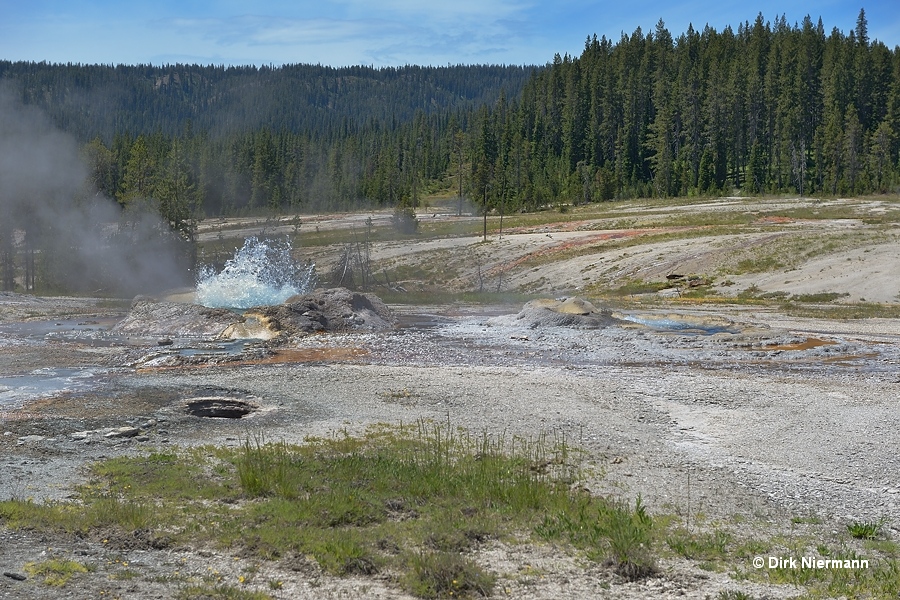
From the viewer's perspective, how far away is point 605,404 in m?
20.3

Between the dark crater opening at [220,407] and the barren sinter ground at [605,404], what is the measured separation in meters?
0.43

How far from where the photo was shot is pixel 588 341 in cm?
3125

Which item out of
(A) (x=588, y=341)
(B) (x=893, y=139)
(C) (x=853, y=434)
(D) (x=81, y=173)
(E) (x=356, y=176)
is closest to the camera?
(C) (x=853, y=434)

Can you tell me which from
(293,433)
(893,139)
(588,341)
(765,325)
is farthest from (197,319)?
(893,139)

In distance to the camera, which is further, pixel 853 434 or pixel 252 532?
pixel 853 434

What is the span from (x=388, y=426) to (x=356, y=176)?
5970 inches

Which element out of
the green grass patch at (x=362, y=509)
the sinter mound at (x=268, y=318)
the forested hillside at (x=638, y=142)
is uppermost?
the forested hillside at (x=638, y=142)

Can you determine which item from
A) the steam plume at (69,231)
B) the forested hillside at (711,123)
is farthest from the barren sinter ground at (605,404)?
the forested hillside at (711,123)

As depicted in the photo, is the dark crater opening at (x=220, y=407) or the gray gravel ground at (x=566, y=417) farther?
the dark crater opening at (x=220, y=407)

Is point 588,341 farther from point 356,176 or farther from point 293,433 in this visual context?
point 356,176

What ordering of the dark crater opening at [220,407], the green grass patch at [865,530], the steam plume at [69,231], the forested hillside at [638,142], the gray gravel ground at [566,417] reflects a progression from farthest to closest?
the forested hillside at [638,142]
the steam plume at [69,231]
the dark crater opening at [220,407]
the green grass patch at [865,530]
the gray gravel ground at [566,417]

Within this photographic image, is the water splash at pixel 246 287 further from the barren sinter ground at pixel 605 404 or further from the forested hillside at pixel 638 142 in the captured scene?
the forested hillside at pixel 638 142

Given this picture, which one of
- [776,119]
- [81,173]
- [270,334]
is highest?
[776,119]

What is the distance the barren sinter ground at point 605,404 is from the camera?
9992mm
